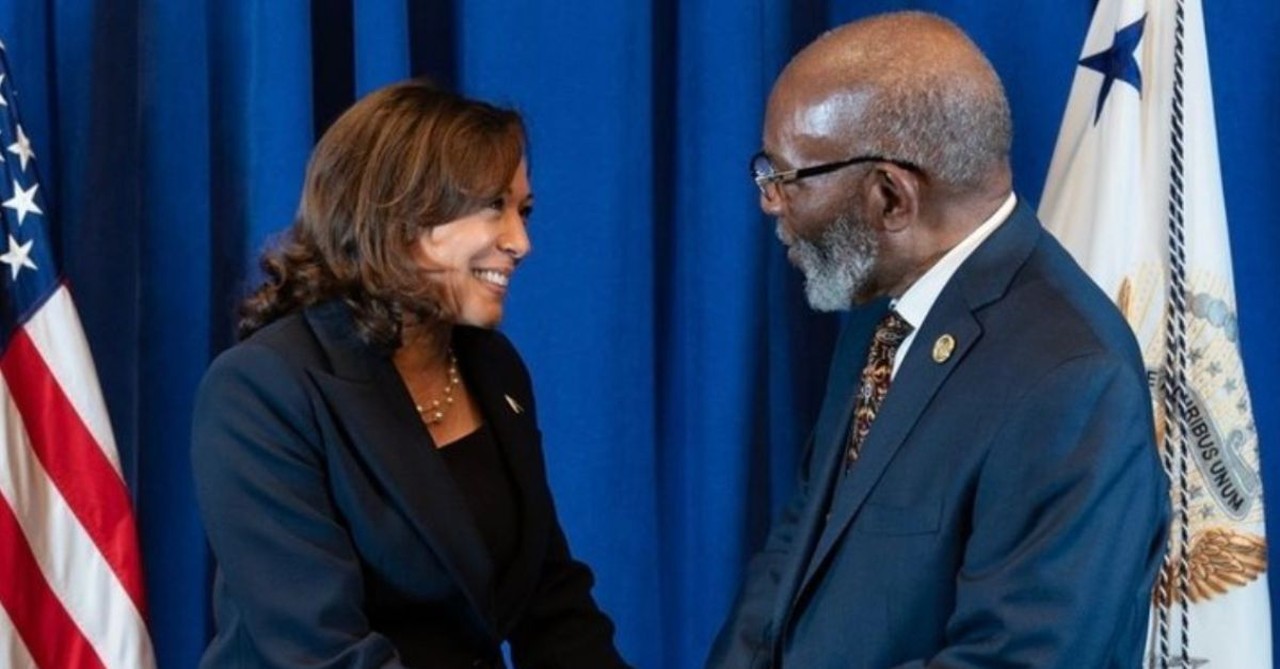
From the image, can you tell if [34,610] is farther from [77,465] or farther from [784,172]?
[784,172]

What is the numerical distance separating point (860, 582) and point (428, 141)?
75cm

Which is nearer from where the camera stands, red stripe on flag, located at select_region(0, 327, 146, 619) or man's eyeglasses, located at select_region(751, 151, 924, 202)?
man's eyeglasses, located at select_region(751, 151, 924, 202)

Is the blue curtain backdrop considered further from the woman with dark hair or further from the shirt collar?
the shirt collar

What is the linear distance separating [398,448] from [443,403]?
7.9 inches

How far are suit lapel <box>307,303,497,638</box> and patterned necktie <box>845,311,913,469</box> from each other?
46cm

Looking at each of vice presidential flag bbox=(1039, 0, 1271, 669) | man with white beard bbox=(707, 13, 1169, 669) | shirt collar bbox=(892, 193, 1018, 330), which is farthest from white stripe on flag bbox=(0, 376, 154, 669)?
vice presidential flag bbox=(1039, 0, 1271, 669)

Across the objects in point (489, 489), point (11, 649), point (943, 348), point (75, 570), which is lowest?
point (11, 649)

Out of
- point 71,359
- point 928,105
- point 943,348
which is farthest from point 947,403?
point 71,359

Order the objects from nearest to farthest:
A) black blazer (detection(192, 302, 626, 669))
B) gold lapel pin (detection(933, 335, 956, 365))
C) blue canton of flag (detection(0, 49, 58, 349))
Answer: gold lapel pin (detection(933, 335, 956, 365))
black blazer (detection(192, 302, 626, 669))
blue canton of flag (detection(0, 49, 58, 349))

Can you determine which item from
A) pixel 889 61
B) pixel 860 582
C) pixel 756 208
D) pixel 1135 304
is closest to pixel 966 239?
pixel 889 61

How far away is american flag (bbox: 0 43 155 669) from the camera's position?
2.86 m

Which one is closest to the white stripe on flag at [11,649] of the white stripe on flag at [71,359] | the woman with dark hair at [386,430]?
the white stripe on flag at [71,359]

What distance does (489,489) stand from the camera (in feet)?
7.84

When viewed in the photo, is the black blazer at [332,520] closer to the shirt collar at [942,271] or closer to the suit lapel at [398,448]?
the suit lapel at [398,448]
